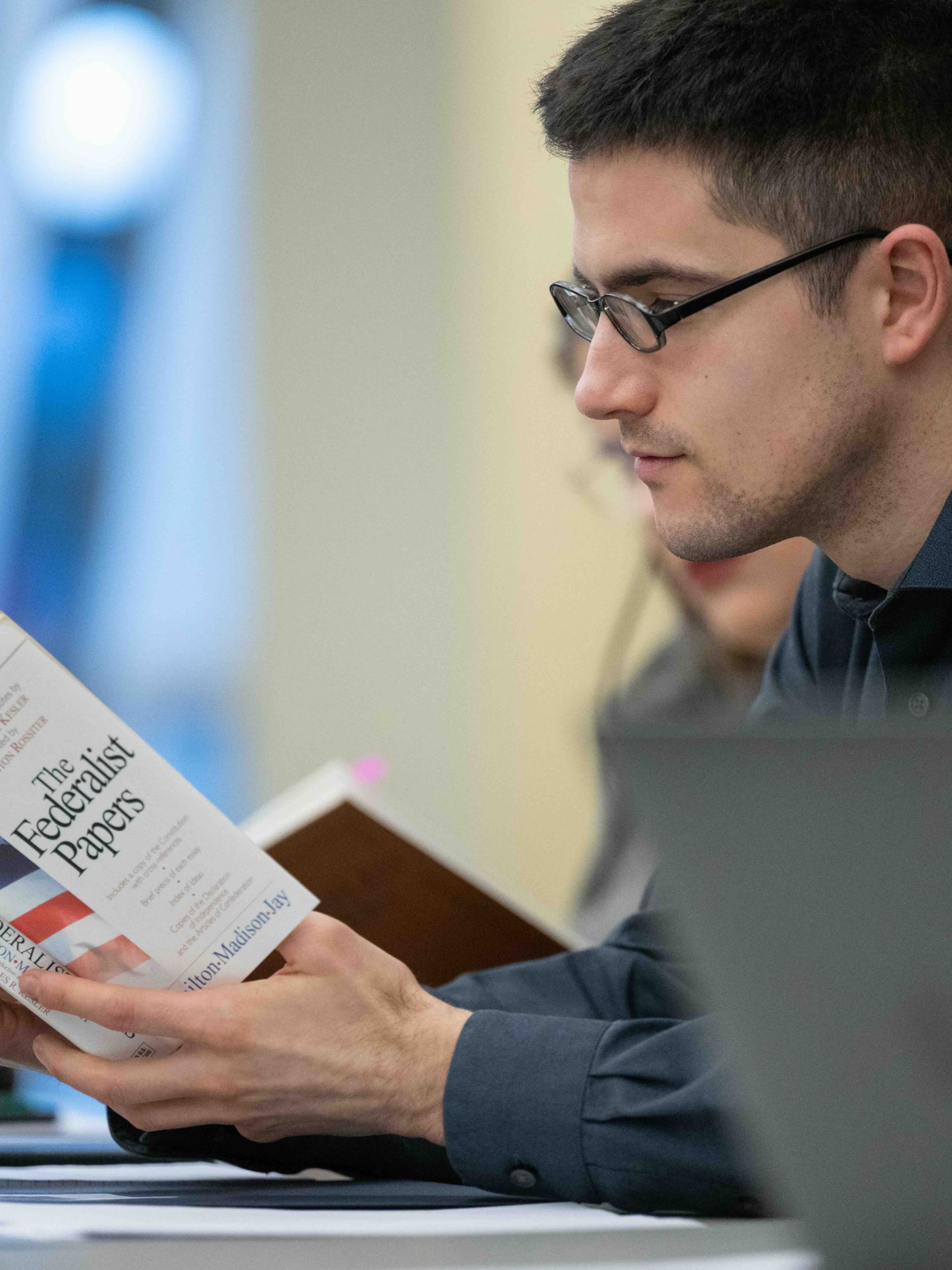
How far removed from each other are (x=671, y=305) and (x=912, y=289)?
0.17m

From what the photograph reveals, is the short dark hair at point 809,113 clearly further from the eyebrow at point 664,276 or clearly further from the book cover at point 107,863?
the book cover at point 107,863

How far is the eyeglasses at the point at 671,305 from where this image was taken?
926 millimetres

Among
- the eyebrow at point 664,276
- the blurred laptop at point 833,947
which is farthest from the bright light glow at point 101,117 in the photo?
the blurred laptop at point 833,947

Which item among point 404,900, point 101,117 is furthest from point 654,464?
point 101,117

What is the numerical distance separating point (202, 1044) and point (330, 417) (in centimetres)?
281

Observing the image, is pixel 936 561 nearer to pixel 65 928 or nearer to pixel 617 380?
pixel 617 380

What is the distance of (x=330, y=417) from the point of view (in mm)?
3385

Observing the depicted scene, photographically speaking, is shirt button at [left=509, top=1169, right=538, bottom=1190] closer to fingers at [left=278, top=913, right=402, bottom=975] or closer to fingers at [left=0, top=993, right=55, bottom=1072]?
fingers at [left=278, top=913, right=402, bottom=975]

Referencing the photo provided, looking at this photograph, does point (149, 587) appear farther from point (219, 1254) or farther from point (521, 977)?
point (219, 1254)

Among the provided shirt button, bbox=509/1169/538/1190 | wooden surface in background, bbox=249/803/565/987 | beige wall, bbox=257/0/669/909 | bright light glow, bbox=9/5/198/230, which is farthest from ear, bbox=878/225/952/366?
bright light glow, bbox=9/5/198/230

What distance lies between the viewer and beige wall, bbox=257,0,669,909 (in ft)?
10.3

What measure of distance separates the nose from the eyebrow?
0.03 meters

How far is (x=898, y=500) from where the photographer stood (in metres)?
0.98

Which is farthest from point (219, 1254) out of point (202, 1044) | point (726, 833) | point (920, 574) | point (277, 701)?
point (277, 701)
